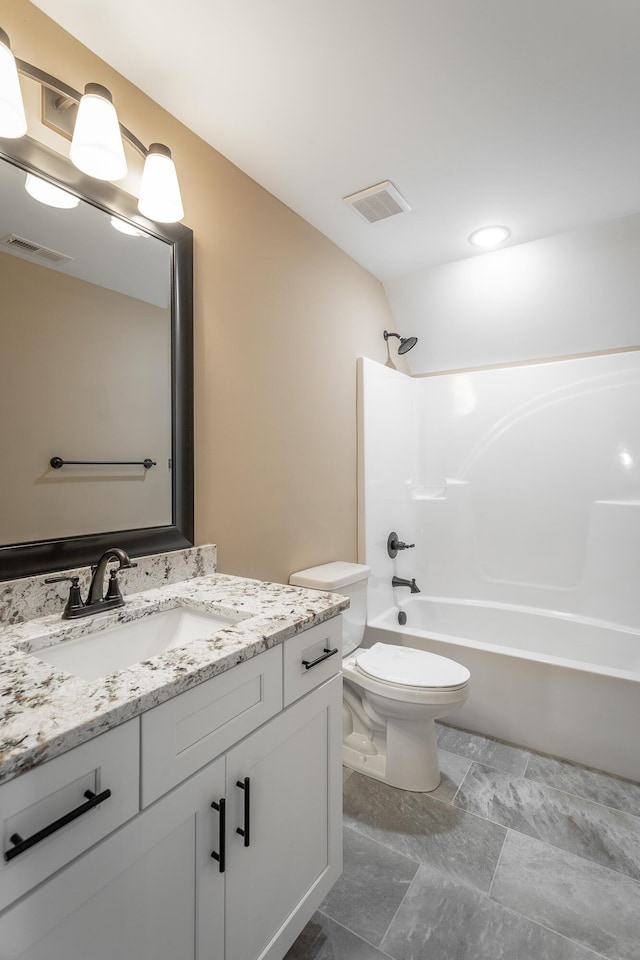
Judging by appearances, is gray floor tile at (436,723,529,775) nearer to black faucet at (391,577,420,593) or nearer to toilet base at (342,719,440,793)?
toilet base at (342,719,440,793)

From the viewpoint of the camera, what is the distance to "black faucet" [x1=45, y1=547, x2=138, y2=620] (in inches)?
44.8

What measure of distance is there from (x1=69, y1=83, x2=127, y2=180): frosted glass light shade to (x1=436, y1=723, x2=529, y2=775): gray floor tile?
8.46ft

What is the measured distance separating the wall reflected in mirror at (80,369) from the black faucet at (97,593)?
15 centimetres

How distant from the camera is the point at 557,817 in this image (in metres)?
1.76

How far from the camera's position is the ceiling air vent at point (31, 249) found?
1.13m

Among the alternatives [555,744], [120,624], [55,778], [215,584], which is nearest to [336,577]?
[215,584]

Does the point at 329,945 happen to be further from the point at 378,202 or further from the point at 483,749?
the point at 378,202

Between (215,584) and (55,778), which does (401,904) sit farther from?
Answer: (55,778)

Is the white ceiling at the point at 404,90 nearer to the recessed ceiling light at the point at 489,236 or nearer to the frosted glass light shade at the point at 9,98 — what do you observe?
the recessed ceiling light at the point at 489,236

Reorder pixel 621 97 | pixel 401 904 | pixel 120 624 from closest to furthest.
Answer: pixel 120 624 < pixel 401 904 < pixel 621 97

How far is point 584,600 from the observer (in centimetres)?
269

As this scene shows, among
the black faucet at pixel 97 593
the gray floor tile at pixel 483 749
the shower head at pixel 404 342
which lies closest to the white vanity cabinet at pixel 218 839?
the black faucet at pixel 97 593

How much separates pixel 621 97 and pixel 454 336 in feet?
4.93

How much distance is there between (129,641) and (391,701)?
1108 millimetres
